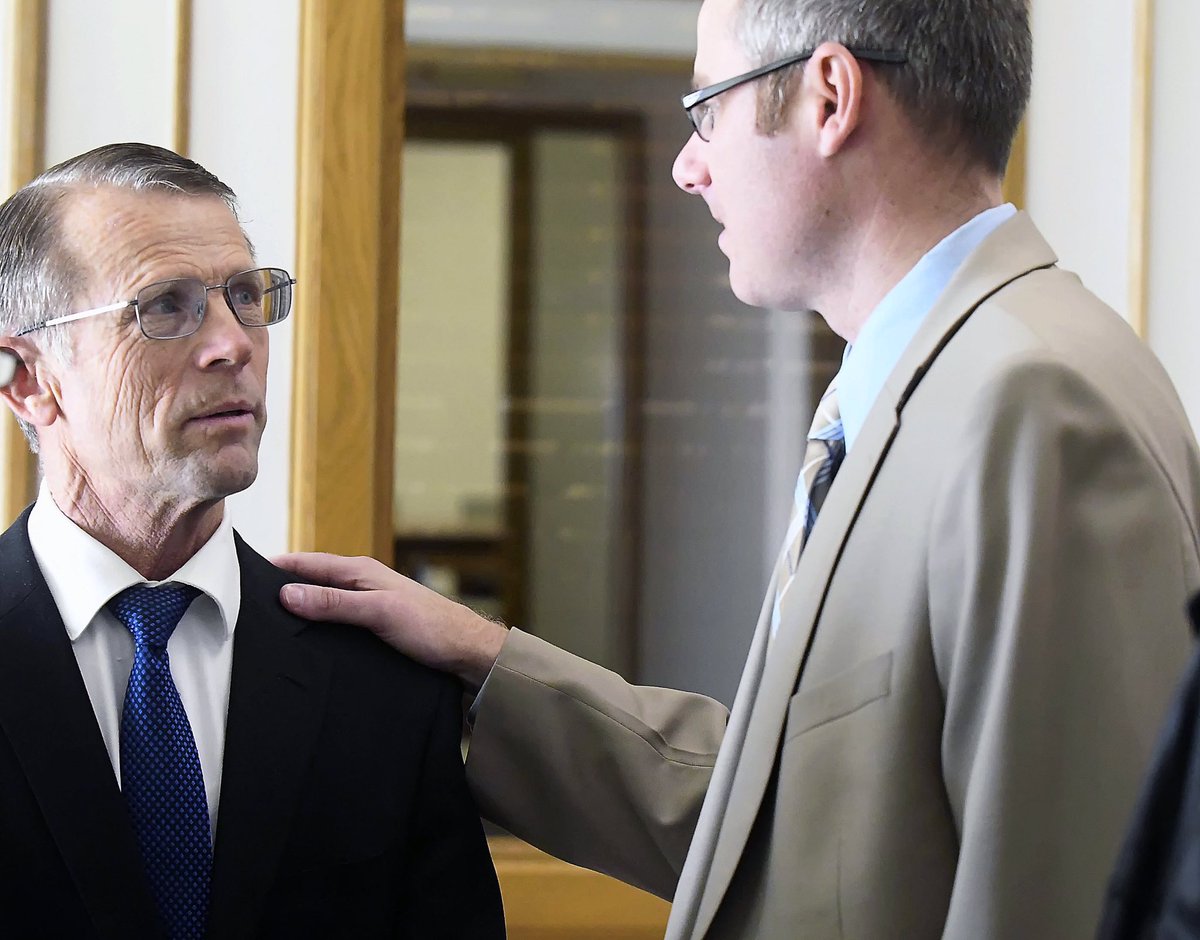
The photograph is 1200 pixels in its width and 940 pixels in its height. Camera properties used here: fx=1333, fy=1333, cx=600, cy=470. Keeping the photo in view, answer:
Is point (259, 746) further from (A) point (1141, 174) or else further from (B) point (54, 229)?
(A) point (1141, 174)

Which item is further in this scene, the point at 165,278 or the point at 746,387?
the point at 746,387

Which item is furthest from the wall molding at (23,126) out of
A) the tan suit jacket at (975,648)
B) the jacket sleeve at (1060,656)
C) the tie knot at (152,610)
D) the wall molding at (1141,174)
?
the wall molding at (1141,174)

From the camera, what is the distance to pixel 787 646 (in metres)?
1.11

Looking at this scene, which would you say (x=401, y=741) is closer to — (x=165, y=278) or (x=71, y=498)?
(x=71, y=498)

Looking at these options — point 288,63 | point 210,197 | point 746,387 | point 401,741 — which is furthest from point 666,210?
point 401,741

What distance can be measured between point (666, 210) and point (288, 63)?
0.64m

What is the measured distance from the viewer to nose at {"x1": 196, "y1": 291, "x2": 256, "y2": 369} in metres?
1.35

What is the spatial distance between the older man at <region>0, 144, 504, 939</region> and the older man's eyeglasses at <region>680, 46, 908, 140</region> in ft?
1.60

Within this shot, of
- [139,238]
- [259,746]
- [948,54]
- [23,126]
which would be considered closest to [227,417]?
[139,238]

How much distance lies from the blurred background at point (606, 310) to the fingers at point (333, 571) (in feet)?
1.60

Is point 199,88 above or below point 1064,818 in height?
above

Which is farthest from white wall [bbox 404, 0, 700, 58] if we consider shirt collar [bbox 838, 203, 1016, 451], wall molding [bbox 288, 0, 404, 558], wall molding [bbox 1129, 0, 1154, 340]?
shirt collar [bbox 838, 203, 1016, 451]

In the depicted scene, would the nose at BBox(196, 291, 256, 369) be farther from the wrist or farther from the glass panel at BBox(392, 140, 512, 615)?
the glass panel at BBox(392, 140, 512, 615)

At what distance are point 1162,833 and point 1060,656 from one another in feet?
1.23
